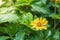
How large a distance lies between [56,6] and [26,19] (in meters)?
0.28

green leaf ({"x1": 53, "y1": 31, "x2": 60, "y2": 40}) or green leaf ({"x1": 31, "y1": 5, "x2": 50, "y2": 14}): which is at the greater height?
green leaf ({"x1": 31, "y1": 5, "x2": 50, "y2": 14})

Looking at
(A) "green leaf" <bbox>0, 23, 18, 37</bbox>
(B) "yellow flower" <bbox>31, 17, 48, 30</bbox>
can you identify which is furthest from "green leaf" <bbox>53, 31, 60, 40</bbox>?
(A) "green leaf" <bbox>0, 23, 18, 37</bbox>

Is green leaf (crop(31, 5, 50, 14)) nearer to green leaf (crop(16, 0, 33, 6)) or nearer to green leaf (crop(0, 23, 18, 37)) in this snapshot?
green leaf (crop(16, 0, 33, 6))

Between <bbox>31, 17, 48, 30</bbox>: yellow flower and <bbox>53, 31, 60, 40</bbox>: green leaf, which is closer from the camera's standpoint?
<bbox>31, 17, 48, 30</bbox>: yellow flower

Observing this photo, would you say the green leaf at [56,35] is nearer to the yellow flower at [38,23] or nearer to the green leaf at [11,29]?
the yellow flower at [38,23]

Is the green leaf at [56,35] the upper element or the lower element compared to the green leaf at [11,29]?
lower

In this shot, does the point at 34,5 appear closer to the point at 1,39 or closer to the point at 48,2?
the point at 48,2

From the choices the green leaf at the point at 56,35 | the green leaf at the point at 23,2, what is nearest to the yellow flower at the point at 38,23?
the green leaf at the point at 56,35

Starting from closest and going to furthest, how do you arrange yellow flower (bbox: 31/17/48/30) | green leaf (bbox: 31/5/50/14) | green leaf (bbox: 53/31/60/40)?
1. yellow flower (bbox: 31/17/48/30)
2. green leaf (bbox: 53/31/60/40)
3. green leaf (bbox: 31/5/50/14)

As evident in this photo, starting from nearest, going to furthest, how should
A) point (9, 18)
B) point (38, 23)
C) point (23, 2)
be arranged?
point (38, 23)
point (9, 18)
point (23, 2)

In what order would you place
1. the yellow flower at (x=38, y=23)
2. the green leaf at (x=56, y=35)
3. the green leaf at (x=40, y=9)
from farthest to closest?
the green leaf at (x=40, y=9) → the green leaf at (x=56, y=35) → the yellow flower at (x=38, y=23)

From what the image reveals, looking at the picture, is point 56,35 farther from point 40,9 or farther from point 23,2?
point 23,2

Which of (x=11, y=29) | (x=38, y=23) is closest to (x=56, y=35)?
(x=38, y=23)

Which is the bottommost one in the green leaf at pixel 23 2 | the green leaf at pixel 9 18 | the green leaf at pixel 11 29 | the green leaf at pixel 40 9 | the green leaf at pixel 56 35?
the green leaf at pixel 56 35
